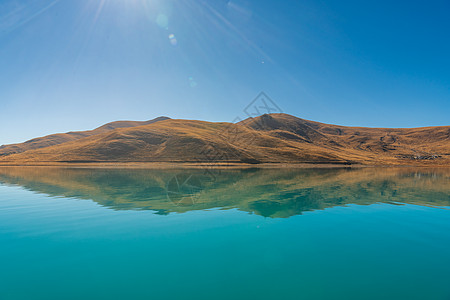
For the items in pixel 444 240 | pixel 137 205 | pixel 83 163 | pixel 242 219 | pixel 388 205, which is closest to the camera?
pixel 444 240

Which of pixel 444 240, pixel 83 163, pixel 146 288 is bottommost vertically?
pixel 444 240

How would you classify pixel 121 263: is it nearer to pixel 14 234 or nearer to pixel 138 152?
pixel 14 234

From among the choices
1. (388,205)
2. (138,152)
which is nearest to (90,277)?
(388,205)

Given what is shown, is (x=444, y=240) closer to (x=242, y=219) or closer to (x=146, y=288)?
(x=242, y=219)

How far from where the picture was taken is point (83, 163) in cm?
10362

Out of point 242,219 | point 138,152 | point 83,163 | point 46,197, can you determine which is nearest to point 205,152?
point 138,152

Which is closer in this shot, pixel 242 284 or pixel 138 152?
pixel 242 284

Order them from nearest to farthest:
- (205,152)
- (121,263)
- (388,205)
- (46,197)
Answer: (121,263) < (388,205) < (46,197) < (205,152)

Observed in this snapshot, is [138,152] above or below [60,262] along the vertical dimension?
above

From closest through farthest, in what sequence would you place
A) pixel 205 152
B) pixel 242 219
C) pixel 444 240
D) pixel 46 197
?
pixel 444 240
pixel 242 219
pixel 46 197
pixel 205 152

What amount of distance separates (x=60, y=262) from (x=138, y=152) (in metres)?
116

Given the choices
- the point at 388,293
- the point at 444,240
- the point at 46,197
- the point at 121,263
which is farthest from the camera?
the point at 46,197

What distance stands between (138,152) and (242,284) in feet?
398

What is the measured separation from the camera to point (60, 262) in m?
10.8
